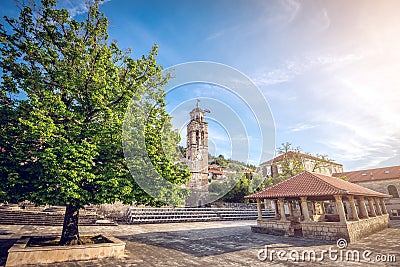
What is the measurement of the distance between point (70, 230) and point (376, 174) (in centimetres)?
Answer: 4591

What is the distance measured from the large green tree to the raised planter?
1.13 meters

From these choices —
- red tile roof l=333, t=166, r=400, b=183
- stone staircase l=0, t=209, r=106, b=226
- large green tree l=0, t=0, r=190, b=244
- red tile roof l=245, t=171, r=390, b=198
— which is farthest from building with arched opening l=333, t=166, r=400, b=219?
stone staircase l=0, t=209, r=106, b=226

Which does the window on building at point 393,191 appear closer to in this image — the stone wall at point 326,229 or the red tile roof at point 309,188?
the stone wall at point 326,229

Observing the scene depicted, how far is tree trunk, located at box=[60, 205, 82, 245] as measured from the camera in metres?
8.51

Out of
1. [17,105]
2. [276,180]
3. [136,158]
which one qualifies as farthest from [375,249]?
[276,180]

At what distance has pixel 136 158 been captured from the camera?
27.7 ft

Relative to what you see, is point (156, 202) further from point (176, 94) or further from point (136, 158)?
point (176, 94)

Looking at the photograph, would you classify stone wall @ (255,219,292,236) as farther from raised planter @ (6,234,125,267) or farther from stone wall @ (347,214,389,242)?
raised planter @ (6,234,125,267)

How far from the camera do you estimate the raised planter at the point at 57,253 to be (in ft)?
22.3

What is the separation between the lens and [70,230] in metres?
8.72

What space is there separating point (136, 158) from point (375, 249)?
38.2 feet

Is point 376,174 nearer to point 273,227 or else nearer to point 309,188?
point 309,188

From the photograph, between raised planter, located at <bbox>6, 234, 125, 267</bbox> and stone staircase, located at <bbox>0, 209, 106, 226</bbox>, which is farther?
stone staircase, located at <bbox>0, 209, 106, 226</bbox>

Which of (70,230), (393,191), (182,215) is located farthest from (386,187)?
(70,230)
